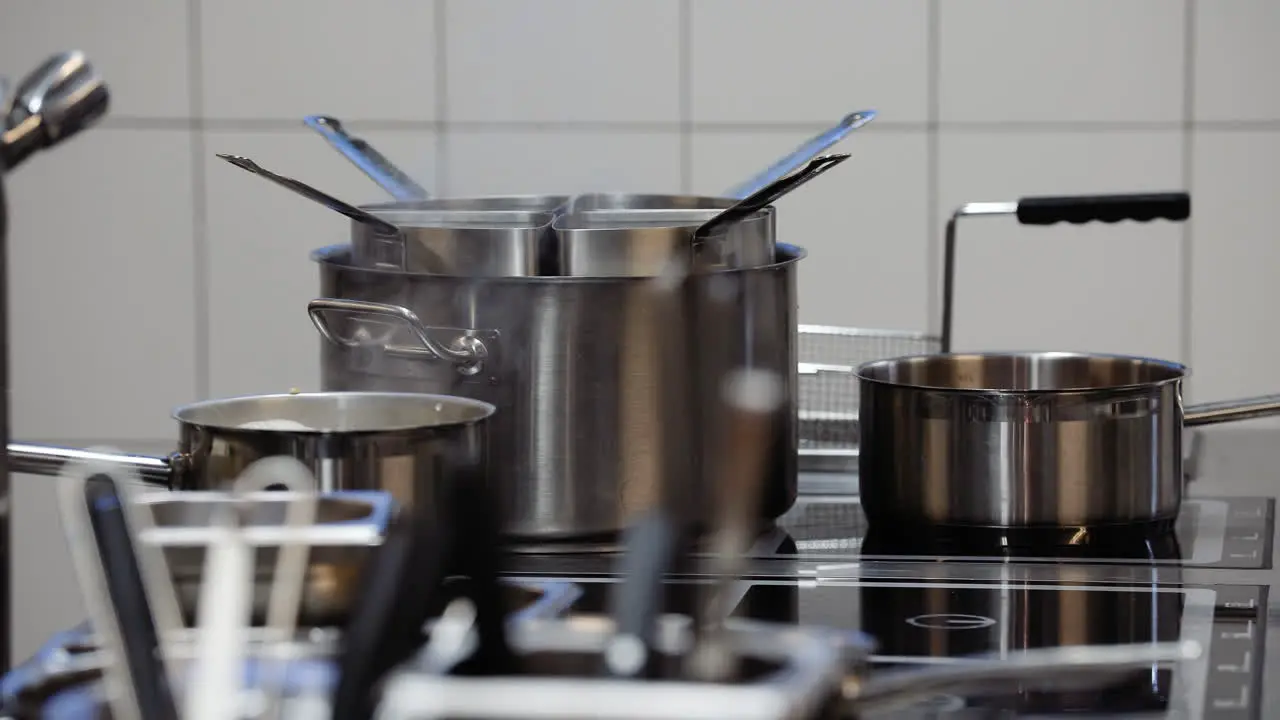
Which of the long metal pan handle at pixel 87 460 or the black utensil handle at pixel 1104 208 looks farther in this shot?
the black utensil handle at pixel 1104 208

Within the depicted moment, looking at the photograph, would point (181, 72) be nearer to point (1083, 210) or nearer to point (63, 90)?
point (1083, 210)

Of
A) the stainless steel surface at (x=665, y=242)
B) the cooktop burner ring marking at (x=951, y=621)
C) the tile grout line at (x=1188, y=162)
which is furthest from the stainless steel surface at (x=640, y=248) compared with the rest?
the tile grout line at (x=1188, y=162)

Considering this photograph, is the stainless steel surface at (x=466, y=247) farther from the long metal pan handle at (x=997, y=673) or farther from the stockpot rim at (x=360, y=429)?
the long metal pan handle at (x=997, y=673)

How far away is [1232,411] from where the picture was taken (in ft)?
3.17

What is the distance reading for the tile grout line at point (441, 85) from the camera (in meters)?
2.21

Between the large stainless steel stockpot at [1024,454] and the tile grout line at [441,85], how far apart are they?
55.8 inches

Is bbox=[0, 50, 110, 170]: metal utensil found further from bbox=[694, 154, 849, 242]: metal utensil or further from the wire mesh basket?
the wire mesh basket

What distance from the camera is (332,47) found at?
Answer: 2225 millimetres

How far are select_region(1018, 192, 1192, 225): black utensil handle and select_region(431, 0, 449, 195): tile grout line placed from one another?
120 centimetres

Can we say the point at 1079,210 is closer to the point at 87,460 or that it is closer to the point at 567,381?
the point at 567,381

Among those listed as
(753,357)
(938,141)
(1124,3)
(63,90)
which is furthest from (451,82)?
(63,90)

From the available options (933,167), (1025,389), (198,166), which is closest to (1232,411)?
(1025,389)

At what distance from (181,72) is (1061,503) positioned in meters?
1.71

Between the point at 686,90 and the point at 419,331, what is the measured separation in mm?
1454
